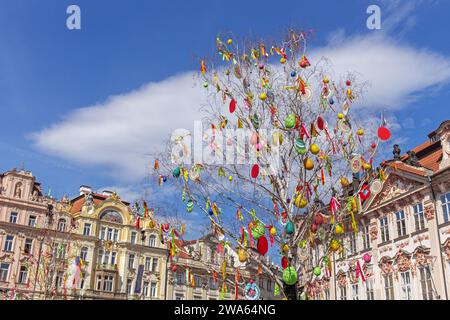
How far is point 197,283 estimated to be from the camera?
4591cm

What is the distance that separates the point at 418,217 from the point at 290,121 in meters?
12.3

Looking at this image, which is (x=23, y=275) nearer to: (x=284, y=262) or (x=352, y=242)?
(x=352, y=242)

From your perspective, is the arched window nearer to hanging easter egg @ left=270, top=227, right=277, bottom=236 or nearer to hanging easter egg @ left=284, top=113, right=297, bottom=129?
hanging easter egg @ left=270, top=227, right=277, bottom=236

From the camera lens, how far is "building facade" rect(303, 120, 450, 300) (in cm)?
2052

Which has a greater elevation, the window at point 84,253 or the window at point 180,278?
the window at point 84,253

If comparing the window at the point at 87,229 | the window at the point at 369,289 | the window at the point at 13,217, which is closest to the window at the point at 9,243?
the window at the point at 13,217

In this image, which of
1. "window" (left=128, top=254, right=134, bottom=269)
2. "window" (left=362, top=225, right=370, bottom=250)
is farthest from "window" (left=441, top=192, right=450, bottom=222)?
"window" (left=128, top=254, right=134, bottom=269)

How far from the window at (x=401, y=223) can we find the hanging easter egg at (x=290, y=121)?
12616 mm

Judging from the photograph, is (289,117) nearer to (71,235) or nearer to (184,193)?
(184,193)

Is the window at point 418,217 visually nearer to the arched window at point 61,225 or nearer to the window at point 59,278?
the window at point 59,278

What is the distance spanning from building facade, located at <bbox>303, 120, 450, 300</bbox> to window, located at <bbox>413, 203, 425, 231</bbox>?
0.14 ft

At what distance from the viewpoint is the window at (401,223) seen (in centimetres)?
2287
